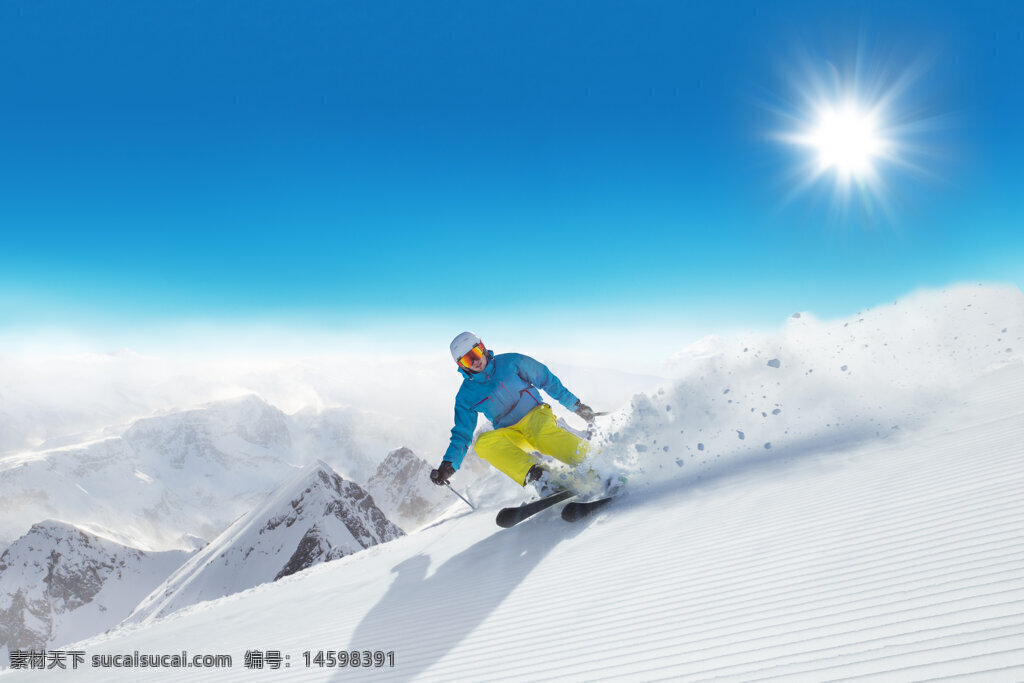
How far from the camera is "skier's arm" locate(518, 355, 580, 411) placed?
24.1 feet

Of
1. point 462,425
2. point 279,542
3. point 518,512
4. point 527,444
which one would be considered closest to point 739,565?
point 518,512

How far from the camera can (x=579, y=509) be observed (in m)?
6.43

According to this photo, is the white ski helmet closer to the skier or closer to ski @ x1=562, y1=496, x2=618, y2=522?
the skier

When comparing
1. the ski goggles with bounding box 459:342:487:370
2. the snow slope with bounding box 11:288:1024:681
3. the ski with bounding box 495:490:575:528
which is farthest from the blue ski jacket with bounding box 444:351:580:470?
the snow slope with bounding box 11:288:1024:681

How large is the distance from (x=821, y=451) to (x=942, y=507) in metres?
2.66

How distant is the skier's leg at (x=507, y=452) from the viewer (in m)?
6.72

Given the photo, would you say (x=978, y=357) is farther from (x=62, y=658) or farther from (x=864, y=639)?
(x=62, y=658)

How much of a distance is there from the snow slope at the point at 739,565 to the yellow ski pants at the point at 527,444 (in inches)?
22.7

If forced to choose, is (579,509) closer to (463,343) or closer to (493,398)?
(493,398)

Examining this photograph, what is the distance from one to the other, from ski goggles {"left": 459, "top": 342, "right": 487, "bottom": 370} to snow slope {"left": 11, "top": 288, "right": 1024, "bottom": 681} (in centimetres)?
199

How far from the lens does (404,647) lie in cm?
448

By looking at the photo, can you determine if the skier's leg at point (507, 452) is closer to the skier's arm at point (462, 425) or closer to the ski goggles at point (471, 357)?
the skier's arm at point (462, 425)

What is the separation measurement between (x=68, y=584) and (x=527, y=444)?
490 ft

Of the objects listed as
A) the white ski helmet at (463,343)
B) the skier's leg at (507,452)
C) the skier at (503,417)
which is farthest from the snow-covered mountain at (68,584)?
the white ski helmet at (463,343)
